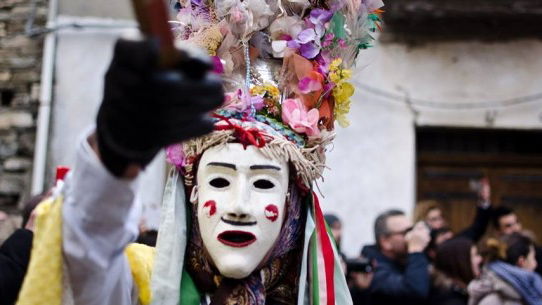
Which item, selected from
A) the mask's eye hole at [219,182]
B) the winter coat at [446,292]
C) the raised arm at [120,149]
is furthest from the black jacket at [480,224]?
the raised arm at [120,149]

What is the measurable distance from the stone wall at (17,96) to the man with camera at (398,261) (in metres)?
3.67

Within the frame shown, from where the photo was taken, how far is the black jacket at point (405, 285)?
5305mm

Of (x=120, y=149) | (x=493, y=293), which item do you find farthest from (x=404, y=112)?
(x=120, y=149)

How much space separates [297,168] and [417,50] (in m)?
5.75

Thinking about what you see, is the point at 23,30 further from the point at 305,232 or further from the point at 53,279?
the point at 53,279

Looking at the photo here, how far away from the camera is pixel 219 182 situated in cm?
321

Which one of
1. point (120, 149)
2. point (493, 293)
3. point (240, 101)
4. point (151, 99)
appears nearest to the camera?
point (151, 99)

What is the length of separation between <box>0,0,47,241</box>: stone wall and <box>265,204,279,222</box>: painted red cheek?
214 inches

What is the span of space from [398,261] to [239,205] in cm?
257

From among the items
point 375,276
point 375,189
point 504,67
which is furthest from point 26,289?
point 504,67

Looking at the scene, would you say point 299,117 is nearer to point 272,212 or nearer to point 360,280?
point 272,212

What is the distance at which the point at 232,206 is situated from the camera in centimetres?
315

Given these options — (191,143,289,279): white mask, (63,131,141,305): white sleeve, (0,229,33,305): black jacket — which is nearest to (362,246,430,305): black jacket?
(191,143,289,279): white mask

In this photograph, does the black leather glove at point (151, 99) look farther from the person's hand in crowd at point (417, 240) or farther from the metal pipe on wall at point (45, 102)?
the metal pipe on wall at point (45, 102)
